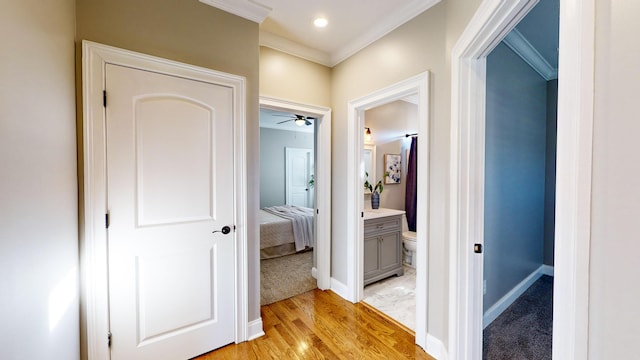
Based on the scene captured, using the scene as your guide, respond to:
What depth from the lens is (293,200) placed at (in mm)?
6848

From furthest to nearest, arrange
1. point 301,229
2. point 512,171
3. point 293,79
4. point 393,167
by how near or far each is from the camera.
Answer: point 301,229
point 393,167
point 293,79
point 512,171

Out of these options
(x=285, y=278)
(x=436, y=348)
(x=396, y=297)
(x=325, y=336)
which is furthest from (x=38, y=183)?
(x=396, y=297)

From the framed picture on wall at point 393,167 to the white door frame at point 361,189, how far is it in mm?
1492

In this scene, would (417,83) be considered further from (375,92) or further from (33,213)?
(33,213)

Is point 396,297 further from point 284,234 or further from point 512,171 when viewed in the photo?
point 284,234

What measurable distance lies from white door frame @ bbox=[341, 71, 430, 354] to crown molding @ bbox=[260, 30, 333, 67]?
0.66m

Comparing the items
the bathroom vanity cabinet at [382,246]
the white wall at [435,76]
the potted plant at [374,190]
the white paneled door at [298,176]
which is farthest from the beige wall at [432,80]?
the white paneled door at [298,176]

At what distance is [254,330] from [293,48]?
8.64 ft

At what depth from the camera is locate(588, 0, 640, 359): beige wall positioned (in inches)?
20.7

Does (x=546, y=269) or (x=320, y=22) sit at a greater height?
(x=320, y=22)

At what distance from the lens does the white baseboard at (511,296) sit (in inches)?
89.6

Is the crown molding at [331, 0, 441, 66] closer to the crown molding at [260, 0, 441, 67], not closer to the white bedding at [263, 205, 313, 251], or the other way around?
the crown molding at [260, 0, 441, 67]

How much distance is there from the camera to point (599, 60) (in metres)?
0.59

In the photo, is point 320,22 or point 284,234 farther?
point 284,234
